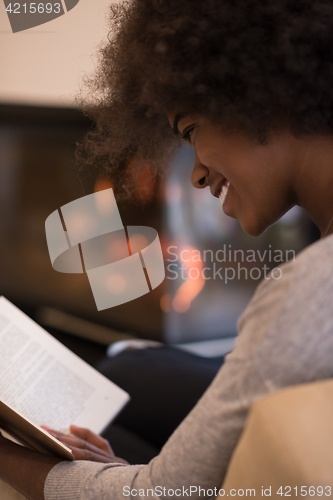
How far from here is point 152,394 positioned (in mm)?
1030

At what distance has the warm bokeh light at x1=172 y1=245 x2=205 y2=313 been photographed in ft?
6.24

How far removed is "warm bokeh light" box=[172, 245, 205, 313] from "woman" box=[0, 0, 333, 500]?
4.07 feet

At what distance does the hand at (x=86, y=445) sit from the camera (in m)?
0.61

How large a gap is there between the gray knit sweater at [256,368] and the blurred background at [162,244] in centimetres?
114

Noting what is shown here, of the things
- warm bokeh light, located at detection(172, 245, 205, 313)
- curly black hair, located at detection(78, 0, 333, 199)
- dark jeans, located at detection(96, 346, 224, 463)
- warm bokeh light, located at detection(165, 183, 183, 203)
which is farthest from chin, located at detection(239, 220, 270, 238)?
warm bokeh light, located at detection(172, 245, 205, 313)

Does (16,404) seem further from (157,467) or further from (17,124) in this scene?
(17,124)

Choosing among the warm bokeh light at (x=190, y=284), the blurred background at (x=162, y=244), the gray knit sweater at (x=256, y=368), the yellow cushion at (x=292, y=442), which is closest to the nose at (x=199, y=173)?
the gray knit sweater at (x=256, y=368)

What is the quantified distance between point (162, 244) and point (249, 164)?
1.38 metres

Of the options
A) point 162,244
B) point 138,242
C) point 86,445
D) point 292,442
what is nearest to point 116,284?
point 138,242

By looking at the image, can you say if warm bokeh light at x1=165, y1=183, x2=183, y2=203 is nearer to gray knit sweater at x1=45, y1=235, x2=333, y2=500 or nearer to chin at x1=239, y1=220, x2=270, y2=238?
chin at x1=239, y1=220, x2=270, y2=238

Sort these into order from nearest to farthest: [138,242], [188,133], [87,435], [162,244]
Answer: [188,133] → [87,435] → [138,242] → [162,244]

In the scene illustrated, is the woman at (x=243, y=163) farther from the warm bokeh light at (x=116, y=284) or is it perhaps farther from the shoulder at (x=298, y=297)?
the warm bokeh light at (x=116, y=284)

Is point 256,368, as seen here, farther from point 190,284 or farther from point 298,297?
point 190,284

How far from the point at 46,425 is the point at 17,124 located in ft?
4.61
